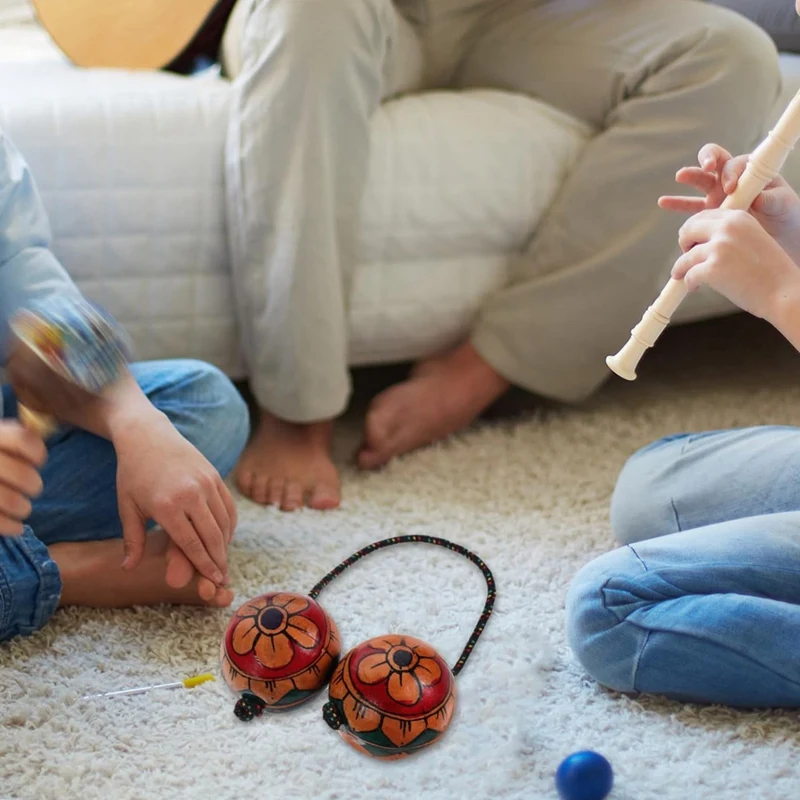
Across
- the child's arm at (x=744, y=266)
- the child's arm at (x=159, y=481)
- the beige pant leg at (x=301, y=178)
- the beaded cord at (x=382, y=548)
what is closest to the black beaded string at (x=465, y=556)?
the beaded cord at (x=382, y=548)

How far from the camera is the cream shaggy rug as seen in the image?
0.67 meters

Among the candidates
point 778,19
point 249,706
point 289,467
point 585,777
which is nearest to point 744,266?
point 585,777

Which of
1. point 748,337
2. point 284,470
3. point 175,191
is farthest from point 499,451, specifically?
point 748,337

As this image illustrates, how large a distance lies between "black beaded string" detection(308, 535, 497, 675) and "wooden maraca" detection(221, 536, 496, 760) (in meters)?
0.11

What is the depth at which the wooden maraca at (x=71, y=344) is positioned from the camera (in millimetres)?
646

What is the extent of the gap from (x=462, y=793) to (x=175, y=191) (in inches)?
26.0

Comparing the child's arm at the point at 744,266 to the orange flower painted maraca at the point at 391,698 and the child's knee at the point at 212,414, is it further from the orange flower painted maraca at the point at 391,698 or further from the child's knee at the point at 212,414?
the child's knee at the point at 212,414

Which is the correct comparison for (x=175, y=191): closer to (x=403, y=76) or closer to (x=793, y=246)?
(x=403, y=76)

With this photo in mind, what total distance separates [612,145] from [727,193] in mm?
397

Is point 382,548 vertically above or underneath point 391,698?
underneath

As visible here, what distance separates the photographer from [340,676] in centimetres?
68

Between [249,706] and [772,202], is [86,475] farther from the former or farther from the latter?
[772,202]

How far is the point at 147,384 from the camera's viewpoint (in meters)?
0.94

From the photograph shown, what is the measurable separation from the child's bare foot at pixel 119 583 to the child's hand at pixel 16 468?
17 centimetres
